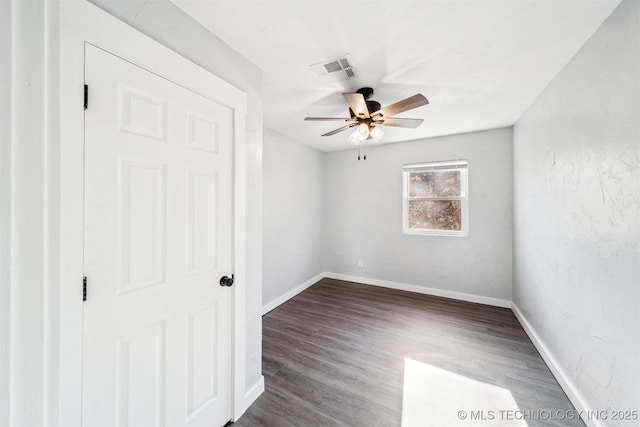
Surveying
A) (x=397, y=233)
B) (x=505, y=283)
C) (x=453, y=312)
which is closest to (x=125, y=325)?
(x=453, y=312)

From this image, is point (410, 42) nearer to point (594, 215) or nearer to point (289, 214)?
point (594, 215)

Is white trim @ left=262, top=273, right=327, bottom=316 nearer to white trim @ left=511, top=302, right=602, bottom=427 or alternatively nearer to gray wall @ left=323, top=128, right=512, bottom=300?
gray wall @ left=323, top=128, right=512, bottom=300

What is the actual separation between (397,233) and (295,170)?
1.92m

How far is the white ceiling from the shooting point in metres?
1.33

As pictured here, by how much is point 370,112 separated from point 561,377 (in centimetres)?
255

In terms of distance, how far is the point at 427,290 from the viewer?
12.4 ft

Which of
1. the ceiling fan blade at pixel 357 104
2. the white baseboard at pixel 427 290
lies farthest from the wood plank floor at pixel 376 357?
the ceiling fan blade at pixel 357 104

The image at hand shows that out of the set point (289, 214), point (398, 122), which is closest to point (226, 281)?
point (398, 122)

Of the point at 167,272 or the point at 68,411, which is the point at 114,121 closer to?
the point at 167,272

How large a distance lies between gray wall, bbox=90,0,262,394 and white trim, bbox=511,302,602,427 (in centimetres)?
213

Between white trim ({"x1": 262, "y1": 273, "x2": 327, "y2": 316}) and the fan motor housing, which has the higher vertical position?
the fan motor housing

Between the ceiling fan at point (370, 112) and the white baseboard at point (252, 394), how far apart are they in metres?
2.16

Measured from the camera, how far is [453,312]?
312 centimetres

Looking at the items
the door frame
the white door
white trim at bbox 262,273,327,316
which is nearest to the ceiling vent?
the white door
